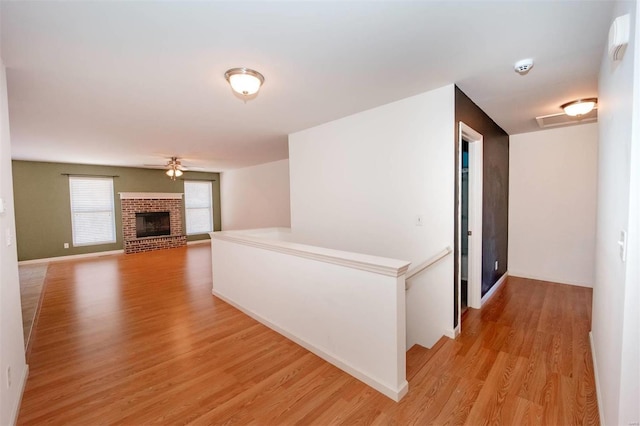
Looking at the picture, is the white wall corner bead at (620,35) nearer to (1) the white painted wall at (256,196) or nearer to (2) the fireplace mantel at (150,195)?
(1) the white painted wall at (256,196)

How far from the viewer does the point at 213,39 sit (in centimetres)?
175

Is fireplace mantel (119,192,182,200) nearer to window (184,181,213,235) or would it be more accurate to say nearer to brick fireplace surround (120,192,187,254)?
brick fireplace surround (120,192,187,254)

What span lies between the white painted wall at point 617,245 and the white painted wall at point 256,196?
19.0 feet

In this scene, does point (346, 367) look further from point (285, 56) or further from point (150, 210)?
point (150, 210)

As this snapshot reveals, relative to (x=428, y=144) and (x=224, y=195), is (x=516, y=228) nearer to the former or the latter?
(x=428, y=144)

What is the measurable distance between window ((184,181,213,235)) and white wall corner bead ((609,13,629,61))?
31.0 ft

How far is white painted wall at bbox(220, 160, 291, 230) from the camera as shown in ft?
22.9

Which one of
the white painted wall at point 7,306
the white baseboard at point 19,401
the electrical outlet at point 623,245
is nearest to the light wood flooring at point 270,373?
the white baseboard at point 19,401

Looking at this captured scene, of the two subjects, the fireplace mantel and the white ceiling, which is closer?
the white ceiling

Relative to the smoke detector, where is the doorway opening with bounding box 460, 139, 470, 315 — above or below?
below

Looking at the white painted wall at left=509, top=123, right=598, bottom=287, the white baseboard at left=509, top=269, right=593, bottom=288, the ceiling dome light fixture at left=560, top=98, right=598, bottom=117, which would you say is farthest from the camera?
the white baseboard at left=509, top=269, right=593, bottom=288

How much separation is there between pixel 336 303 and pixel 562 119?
3939 mm

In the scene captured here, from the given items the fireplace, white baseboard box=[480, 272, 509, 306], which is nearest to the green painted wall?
the fireplace

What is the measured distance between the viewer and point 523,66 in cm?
214
